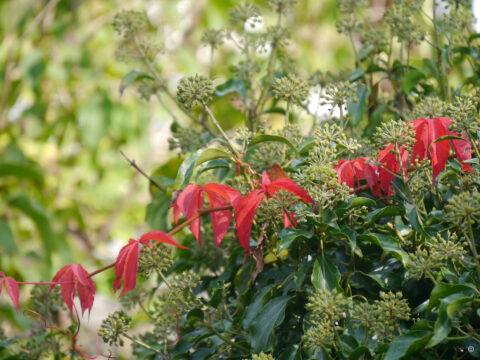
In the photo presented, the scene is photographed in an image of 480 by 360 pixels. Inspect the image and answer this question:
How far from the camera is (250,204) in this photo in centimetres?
72

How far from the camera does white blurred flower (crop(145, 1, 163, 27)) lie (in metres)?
3.04

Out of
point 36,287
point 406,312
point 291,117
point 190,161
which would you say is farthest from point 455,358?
point 36,287

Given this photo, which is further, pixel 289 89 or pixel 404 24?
pixel 404 24

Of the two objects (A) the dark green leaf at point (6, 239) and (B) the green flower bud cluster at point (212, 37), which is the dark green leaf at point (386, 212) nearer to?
(B) the green flower bud cluster at point (212, 37)

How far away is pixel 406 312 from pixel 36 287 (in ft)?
2.28

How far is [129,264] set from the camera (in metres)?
0.74

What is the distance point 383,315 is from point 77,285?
0.40m

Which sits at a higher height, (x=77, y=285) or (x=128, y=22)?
(x=128, y=22)

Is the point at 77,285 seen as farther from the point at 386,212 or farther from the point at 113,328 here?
the point at 386,212

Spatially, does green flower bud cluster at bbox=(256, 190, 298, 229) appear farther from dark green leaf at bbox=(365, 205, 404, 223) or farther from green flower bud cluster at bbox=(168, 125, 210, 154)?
green flower bud cluster at bbox=(168, 125, 210, 154)

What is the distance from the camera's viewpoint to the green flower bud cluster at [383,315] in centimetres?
62

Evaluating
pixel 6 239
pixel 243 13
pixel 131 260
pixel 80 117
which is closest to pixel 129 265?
pixel 131 260

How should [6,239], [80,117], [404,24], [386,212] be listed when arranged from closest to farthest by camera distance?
[386,212] → [404,24] → [6,239] → [80,117]

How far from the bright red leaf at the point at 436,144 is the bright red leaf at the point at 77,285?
46cm
